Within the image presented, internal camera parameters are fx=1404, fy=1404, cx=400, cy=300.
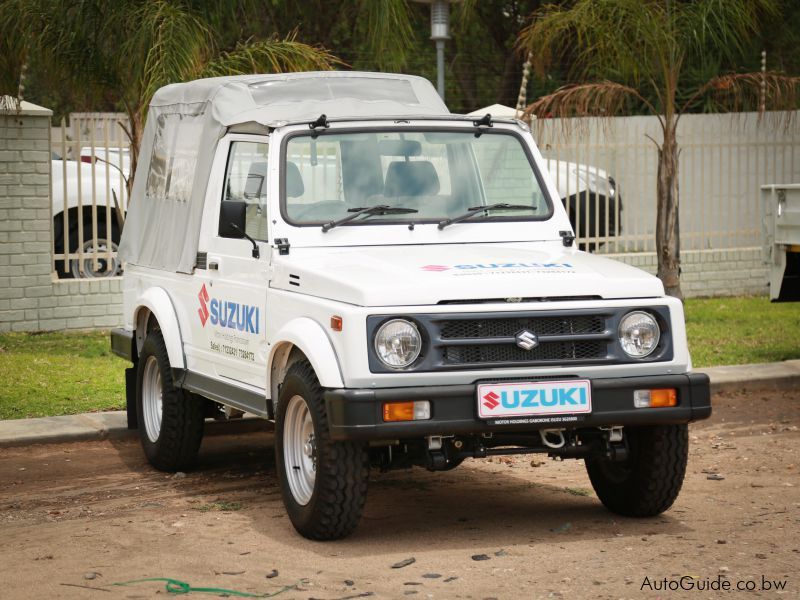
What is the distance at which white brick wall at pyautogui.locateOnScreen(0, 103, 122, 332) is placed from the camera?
1368 cm

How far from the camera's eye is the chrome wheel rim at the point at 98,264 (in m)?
14.4

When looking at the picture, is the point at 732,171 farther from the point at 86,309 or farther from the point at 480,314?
the point at 480,314

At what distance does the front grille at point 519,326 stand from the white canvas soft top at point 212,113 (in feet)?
5.79

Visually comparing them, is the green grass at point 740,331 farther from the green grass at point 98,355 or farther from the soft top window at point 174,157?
the soft top window at point 174,157

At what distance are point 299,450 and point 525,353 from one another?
1.20 metres

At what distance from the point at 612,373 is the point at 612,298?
1.12ft

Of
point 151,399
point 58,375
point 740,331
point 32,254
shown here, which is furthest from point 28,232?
point 740,331

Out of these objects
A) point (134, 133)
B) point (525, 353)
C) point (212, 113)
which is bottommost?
point (525, 353)

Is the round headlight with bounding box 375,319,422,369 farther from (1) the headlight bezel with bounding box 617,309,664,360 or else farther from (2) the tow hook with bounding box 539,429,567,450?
(1) the headlight bezel with bounding box 617,309,664,360

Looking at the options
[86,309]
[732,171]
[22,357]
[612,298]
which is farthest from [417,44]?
[612,298]

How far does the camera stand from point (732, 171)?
61.0 ft

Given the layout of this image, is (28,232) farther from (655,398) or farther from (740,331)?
(655,398)

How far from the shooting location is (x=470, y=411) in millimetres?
6027

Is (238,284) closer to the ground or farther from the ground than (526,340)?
farther from the ground
